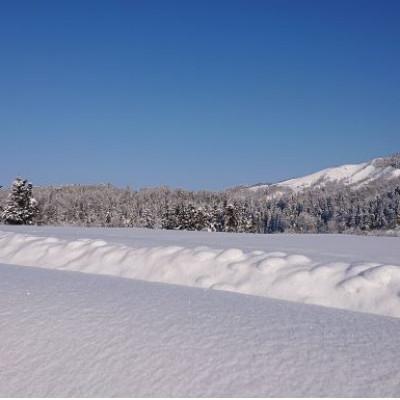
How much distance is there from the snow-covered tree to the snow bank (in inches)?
1100

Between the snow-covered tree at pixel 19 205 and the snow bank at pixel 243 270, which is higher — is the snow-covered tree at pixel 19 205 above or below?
above

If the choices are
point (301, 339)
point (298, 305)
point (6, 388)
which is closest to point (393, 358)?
point (301, 339)

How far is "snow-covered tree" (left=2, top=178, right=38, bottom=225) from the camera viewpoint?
35688mm

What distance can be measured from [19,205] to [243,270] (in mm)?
32945

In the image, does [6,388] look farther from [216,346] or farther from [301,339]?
[301,339]

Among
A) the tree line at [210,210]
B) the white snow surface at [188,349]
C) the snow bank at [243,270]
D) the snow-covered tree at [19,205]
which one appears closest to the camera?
the white snow surface at [188,349]

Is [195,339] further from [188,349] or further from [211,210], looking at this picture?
[211,210]

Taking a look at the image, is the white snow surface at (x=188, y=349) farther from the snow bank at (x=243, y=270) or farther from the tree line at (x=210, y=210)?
the tree line at (x=210, y=210)

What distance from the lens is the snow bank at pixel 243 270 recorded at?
5.80 meters

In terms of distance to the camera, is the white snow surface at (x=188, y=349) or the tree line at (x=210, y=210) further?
the tree line at (x=210, y=210)

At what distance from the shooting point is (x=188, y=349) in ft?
10.8

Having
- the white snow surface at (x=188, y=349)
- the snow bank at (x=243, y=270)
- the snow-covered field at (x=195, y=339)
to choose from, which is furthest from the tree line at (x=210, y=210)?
the white snow surface at (x=188, y=349)

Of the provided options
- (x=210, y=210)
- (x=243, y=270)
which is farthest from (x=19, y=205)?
(x=243, y=270)

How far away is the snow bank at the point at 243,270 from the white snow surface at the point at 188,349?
131cm
